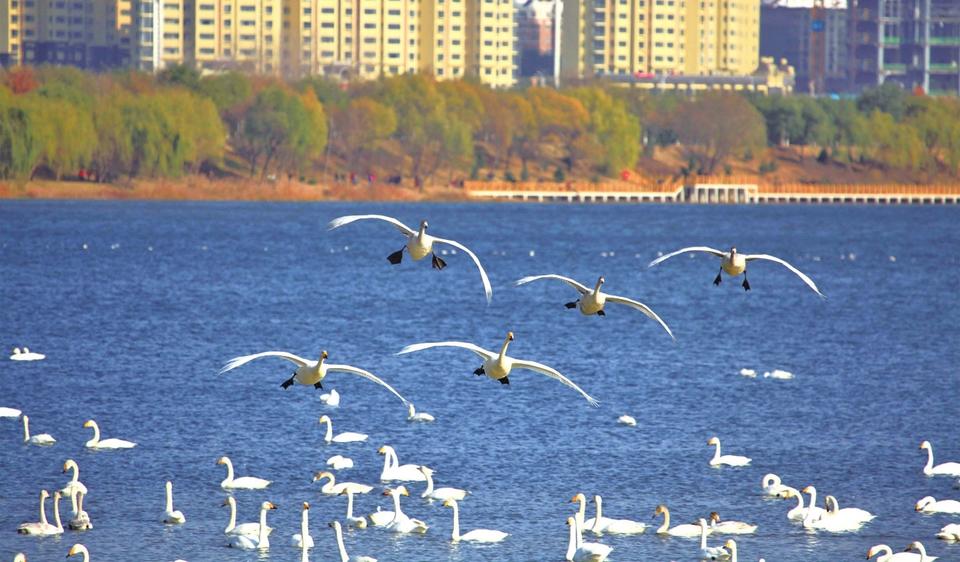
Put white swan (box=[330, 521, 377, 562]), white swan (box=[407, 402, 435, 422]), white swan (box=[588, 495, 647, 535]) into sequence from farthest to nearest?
white swan (box=[407, 402, 435, 422])
white swan (box=[588, 495, 647, 535])
white swan (box=[330, 521, 377, 562])

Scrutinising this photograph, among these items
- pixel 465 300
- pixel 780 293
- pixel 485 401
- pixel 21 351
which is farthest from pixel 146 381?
pixel 780 293

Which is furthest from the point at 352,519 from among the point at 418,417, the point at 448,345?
the point at 418,417

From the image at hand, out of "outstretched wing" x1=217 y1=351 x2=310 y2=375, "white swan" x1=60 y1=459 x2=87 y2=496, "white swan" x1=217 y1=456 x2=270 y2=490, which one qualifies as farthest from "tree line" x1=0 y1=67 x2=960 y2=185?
"outstretched wing" x1=217 y1=351 x2=310 y2=375

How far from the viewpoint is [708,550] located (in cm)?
3734

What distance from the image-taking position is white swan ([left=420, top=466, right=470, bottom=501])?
42250 millimetres

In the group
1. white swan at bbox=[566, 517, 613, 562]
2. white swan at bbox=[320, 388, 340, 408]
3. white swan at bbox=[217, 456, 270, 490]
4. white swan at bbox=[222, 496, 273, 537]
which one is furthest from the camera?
white swan at bbox=[320, 388, 340, 408]

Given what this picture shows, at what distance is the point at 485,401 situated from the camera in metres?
59.8

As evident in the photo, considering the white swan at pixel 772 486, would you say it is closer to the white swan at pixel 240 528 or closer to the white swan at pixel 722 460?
the white swan at pixel 722 460

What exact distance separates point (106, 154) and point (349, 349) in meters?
92.0

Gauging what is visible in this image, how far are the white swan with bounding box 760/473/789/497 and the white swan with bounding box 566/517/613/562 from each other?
6.84 m

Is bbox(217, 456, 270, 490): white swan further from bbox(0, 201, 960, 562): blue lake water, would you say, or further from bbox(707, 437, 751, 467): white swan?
bbox(707, 437, 751, 467): white swan

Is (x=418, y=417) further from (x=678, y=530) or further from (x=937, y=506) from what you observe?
(x=937, y=506)

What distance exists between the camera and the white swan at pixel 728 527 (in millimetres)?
39469

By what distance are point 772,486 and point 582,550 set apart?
7.81 metres
